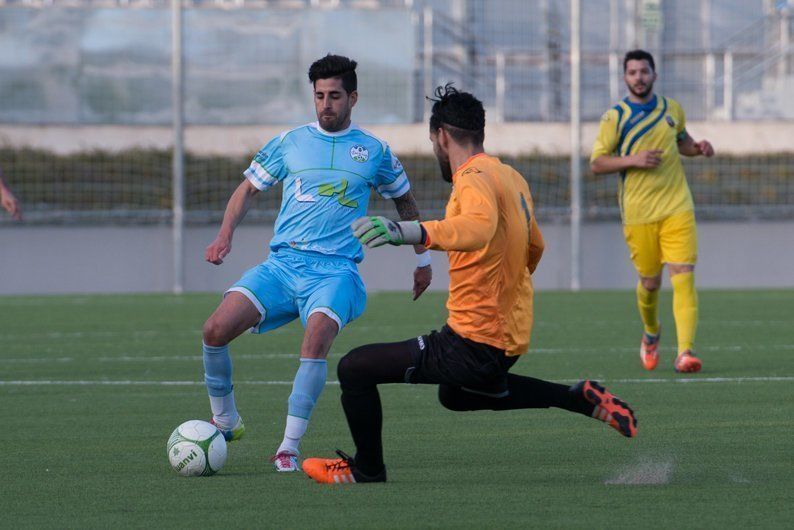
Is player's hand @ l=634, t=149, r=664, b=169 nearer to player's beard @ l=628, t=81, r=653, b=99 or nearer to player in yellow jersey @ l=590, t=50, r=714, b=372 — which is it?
player in yellow jersey @ l=590, t=50, r=714, b=372

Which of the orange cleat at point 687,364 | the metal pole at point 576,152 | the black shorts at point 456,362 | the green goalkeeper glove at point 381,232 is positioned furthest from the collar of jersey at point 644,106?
the metal pole at point 576,152

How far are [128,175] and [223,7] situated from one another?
2.91 m

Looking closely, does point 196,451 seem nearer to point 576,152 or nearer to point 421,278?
point 421,278

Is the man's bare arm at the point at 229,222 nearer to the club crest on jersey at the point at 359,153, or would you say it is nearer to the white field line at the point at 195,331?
the club crest on jersey at the point at 359,153

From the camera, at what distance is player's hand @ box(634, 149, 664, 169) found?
33.6ft

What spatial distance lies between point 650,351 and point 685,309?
40cm

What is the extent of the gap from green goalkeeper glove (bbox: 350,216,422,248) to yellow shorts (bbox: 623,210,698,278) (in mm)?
5487

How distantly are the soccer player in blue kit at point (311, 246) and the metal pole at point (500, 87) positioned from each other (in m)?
15.0

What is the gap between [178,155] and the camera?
2034cm

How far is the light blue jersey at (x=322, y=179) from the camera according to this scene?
7.00 meters

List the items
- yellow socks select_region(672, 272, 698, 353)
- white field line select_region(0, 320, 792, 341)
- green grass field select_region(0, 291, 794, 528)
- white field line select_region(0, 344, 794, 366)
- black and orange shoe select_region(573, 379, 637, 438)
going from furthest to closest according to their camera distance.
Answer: white field line select_region(0, 320, 792, 341) < white field line select_region(0, 344, 794, 366) < yellow socks select_region(672, 272, 698, 353) < black and orange shoe select_region(573, 379, 637, 438) < green grass field select_region(0, 291, 794, 528)

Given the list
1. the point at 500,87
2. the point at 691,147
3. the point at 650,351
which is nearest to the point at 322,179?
the point at 650,351

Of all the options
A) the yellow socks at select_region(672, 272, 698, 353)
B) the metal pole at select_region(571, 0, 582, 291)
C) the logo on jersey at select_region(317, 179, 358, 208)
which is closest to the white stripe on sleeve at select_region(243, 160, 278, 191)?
the logo on jersey at select_region(317, 179, 358, 208)

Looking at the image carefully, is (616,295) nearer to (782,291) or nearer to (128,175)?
(782,291)
